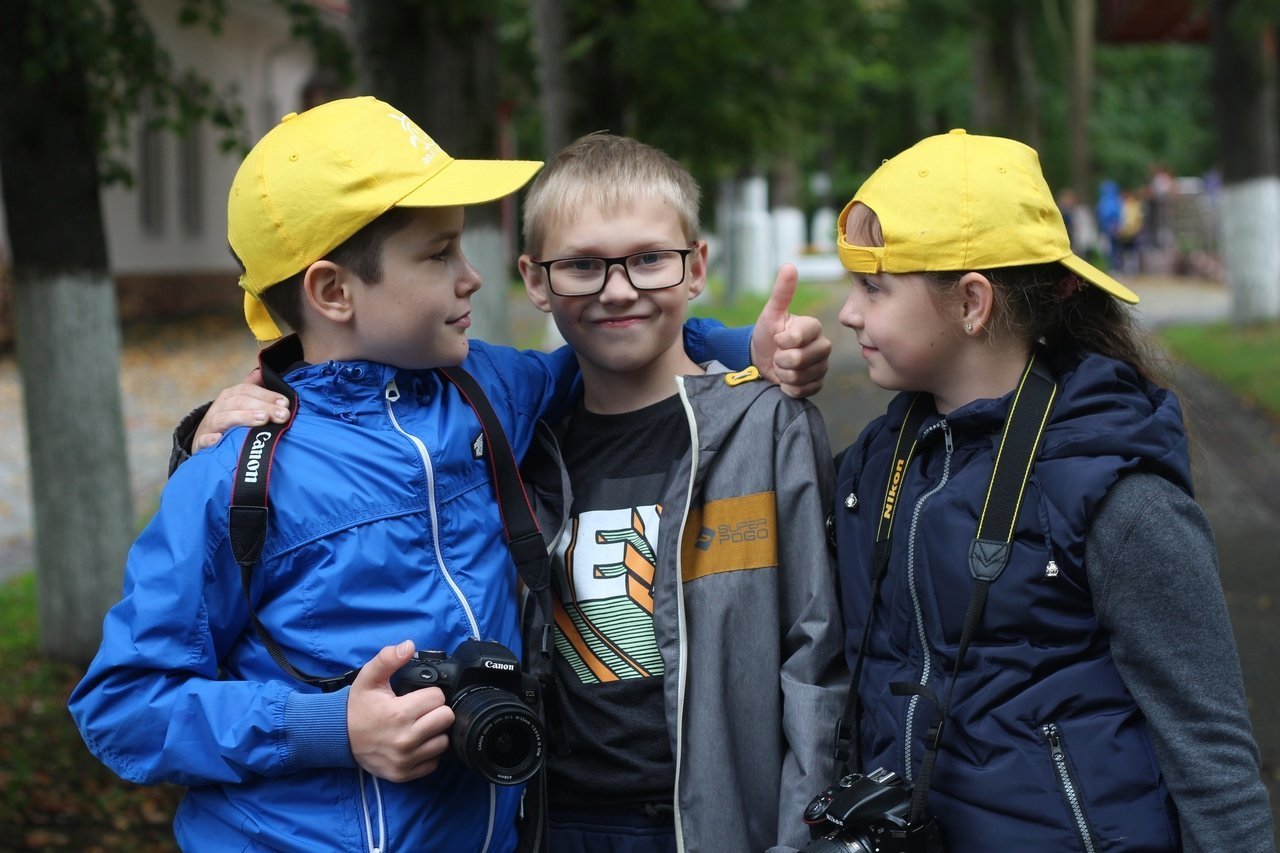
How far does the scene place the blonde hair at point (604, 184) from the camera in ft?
8.22

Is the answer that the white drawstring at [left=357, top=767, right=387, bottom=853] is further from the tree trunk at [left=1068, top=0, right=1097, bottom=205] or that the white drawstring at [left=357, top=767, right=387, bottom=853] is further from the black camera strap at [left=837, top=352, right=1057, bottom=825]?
the tree trunk at [left=1068, top=0, right=1097, bottom=205]

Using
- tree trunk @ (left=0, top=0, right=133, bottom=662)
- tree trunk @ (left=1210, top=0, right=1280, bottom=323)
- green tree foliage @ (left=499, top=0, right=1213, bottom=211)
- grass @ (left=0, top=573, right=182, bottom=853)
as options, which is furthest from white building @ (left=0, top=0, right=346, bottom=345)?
grass @ (left=0, top=573, right=182, bottom=853)

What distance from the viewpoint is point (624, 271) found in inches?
97.3

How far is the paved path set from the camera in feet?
19.3

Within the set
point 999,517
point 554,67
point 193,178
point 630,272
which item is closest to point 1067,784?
point 999,517

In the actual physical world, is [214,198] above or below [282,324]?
above

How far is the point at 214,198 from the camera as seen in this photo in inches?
937

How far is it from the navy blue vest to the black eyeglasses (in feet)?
1.96

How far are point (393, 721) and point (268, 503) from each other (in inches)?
15.5

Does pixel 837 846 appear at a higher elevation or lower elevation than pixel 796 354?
lower

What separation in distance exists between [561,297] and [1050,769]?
115 cm

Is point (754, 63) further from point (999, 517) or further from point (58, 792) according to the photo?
point (999, 517)

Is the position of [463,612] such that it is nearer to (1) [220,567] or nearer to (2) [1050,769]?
(1) [220,567]

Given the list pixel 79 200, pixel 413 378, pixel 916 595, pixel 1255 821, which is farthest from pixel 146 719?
pixel 79 200
